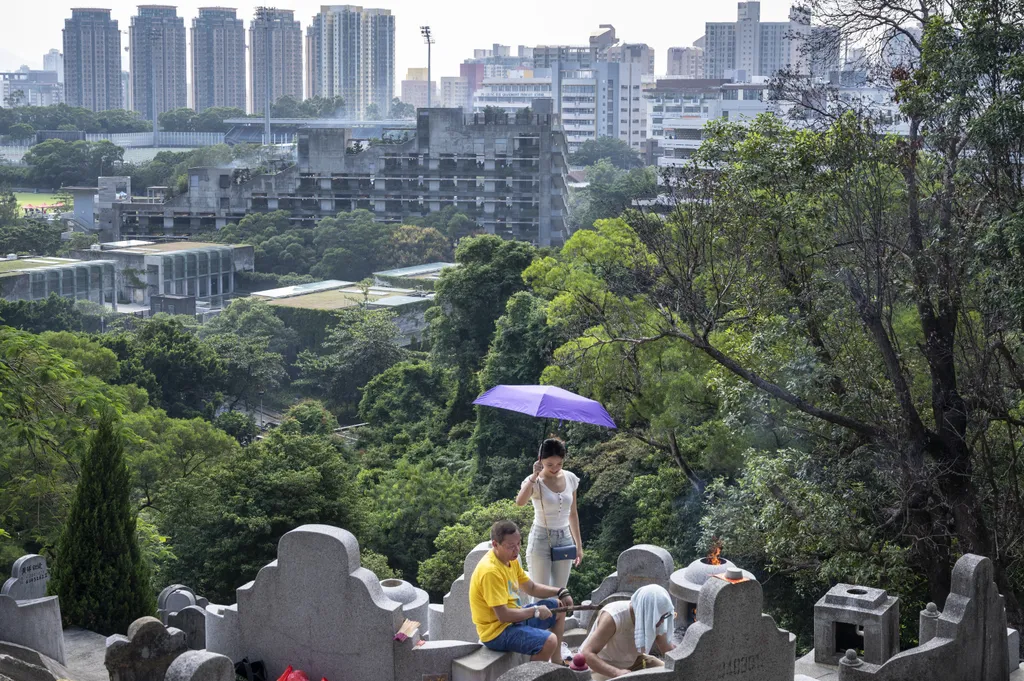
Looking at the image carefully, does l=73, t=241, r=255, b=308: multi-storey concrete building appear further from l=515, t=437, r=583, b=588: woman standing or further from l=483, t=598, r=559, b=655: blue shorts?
l=483, t=598, r=559, b=655: blue shorts

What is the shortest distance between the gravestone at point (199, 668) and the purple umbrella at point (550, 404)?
463cm

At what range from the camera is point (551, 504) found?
33.9 ft

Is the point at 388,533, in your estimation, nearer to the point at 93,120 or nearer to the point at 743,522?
the point at 743,522

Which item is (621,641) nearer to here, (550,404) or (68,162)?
(550,404)

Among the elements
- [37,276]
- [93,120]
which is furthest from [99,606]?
[93,120]

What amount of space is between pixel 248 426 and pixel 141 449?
16.7m

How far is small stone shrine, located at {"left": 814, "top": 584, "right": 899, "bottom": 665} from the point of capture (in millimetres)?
10883

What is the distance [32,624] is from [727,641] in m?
7.41

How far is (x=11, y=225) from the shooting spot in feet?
289

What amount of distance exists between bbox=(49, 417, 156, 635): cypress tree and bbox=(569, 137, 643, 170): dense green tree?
5361 inches

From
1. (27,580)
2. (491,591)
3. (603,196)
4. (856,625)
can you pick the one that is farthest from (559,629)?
(603,196)

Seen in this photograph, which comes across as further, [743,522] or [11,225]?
[11,225]

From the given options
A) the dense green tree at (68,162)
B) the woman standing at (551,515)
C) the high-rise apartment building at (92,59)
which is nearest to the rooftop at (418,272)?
the dense green tree at (68,162)

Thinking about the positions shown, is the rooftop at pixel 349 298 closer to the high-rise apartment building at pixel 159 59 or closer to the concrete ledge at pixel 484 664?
the concrete ledge at pixel 484 664
